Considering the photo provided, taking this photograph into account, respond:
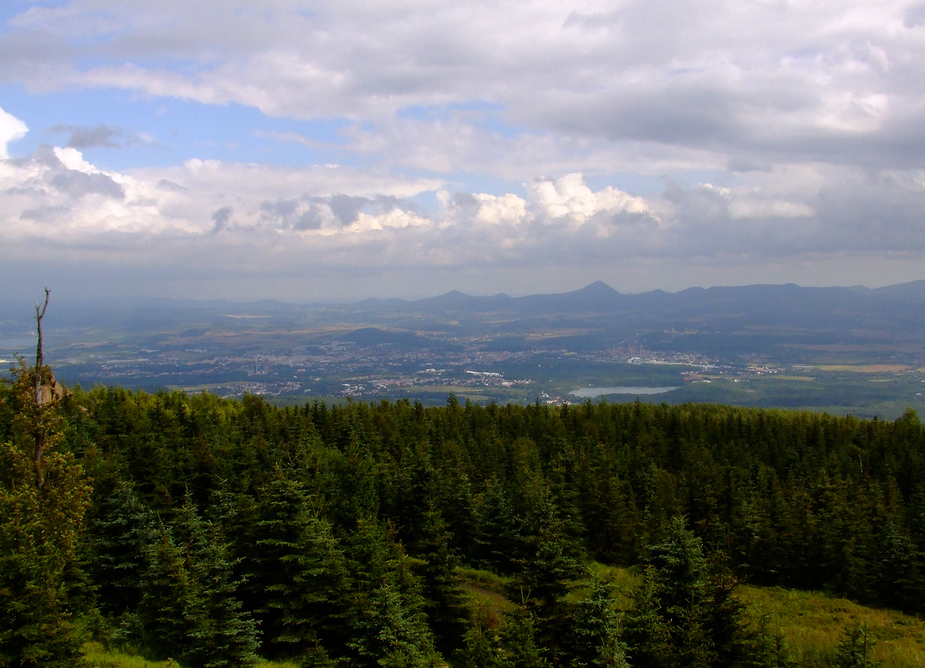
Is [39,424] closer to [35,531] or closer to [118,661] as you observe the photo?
[35,531]

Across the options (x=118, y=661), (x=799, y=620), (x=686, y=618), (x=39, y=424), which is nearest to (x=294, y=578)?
(x=118, y=661)

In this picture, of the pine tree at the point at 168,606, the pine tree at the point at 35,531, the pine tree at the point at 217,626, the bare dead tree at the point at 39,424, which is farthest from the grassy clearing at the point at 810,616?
the bare dead tree at the point at 39,424

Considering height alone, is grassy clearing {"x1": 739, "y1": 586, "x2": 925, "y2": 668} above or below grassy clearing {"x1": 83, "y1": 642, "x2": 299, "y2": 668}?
below

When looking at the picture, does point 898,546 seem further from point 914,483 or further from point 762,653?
point 914,483

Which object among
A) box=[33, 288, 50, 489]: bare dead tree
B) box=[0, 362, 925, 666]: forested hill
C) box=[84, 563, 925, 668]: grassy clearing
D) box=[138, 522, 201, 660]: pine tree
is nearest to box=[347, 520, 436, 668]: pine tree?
box=[0, 362, 925, 666]: forested hill

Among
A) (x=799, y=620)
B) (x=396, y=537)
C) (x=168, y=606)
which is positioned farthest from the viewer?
(x=396, y=537)

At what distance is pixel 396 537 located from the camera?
133ft

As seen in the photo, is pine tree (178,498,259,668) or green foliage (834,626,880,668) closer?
green foliage (834,626,880,668)

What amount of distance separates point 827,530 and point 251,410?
2684 inches

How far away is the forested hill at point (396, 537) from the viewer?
712 inches

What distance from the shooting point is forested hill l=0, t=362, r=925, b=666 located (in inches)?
712

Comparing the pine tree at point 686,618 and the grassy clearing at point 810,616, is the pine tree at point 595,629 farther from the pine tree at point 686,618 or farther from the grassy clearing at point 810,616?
the grassy clearing at point 810,616

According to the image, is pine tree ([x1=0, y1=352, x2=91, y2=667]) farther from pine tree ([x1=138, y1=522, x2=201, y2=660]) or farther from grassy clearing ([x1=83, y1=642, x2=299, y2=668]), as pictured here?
pine tree ([x1=138, y1=522, x2=201, y2=660])

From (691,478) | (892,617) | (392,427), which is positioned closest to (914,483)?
(691,478)
